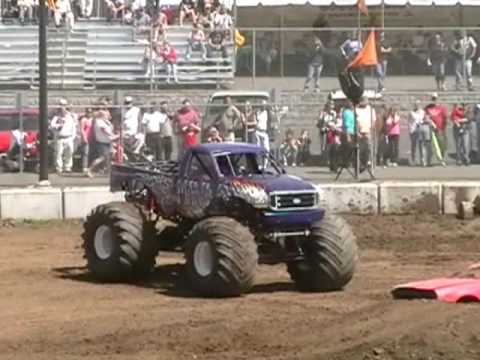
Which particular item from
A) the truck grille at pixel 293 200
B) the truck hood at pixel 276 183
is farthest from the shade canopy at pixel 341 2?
the truck grille at pixel 293 200

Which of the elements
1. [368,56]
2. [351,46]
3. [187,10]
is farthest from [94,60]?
[368,56]

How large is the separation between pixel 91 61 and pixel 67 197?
15371 millimetres

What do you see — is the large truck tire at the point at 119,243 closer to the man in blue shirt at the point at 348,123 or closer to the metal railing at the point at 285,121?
the metal railing at the point at 285,121

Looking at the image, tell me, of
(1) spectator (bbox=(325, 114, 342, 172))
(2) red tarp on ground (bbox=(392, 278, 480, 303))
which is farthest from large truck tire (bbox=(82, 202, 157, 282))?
(1) spectator (bbox=(325, 114, 342, 172))

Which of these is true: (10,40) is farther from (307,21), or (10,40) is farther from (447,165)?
(447,165)

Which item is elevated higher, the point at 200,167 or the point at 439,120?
the point at 439,120

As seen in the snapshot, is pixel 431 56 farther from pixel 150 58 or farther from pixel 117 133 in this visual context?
pixel 117 133

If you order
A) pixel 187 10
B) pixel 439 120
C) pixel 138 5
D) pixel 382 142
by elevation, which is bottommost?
pixel 382 142

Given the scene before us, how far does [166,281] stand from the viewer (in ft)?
51.4

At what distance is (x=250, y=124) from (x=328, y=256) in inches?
471

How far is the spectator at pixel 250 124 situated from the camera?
1030 inches

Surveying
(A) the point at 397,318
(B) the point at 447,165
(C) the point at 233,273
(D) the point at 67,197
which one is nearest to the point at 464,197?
(B) the point at 447,165

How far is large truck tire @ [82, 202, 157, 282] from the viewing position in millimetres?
15133

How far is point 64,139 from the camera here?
25469 mm
